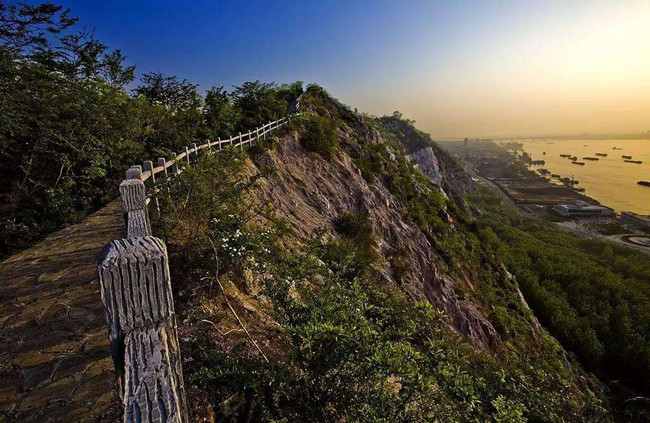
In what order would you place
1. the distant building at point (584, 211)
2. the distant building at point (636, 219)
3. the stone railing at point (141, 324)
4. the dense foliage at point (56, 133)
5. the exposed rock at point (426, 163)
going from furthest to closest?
the distant building at point (584, 211) < the distant building at point (636, 219) < the exposed rock at point (426, 163) < the dense foliage at point (56, 133) < the stone railing at point (141, 324)

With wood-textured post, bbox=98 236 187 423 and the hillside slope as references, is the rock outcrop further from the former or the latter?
wood-textured post, bbox=98 236 187 423

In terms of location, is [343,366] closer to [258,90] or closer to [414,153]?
[258,90]

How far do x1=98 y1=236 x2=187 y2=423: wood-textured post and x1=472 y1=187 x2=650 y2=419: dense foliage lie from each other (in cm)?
2733

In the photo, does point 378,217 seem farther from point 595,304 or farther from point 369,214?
point 595,304

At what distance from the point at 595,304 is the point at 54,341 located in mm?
45111

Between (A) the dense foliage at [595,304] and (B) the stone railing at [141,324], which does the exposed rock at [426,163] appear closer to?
(A) the dense foliage at [595,304]

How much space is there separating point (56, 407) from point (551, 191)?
142 m

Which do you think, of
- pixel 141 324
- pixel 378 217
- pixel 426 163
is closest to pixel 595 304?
pixel 426 163

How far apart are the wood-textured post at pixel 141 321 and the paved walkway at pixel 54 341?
2214mm

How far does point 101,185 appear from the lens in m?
10.6

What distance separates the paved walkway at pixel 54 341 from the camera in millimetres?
3000

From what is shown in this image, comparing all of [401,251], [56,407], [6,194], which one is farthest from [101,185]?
[401,251]

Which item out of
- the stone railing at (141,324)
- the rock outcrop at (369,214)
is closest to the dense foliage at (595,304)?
the rock outcrop at (369,214)

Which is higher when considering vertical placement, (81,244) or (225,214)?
(225,214)
